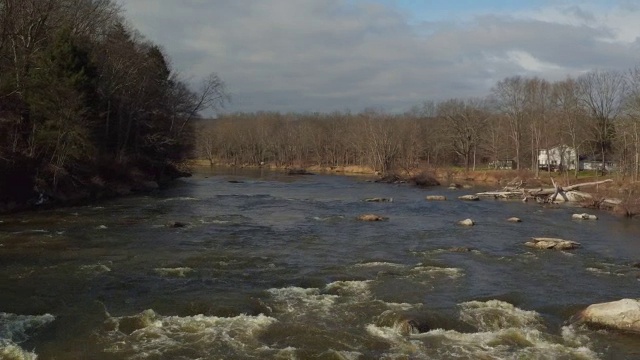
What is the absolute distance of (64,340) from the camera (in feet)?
43.1

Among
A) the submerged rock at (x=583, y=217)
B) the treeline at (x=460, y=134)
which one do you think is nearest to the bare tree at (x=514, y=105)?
the treeline at (x=460, y=134)

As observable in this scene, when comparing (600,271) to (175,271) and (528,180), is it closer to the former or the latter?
(175,271)

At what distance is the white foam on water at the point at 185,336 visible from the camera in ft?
41.7

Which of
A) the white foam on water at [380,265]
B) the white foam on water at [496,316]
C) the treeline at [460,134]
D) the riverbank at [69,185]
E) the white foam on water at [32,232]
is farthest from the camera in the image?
the treeline at [460,134]

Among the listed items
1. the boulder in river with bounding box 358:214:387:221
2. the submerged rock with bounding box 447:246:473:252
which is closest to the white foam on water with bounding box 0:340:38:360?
the submerged rock with bounding box 447:246:473:252

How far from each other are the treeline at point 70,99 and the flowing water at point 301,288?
194 inches

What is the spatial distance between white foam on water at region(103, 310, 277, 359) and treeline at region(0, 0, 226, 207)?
81.8ft

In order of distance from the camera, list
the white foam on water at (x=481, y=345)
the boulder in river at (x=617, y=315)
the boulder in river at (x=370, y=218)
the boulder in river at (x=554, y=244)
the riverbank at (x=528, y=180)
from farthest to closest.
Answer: the riverbank at (x=528, y=180)
the boulder in river at (x=370, y=218)
the boulder in river at (x=554, y=244)
the boulder in river at (x=617, y=315)
the white foam on water at (x=481, y=345)

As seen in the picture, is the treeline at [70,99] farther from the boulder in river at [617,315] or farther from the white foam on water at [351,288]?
the boulder in river at [617,315]

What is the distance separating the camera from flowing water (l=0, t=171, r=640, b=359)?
1330 cm

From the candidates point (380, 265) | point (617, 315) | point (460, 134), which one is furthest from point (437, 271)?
point (460, 134)

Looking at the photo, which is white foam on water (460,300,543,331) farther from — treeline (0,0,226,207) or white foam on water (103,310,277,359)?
treeline (0,0,226,207)

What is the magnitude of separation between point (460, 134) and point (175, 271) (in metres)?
87.3

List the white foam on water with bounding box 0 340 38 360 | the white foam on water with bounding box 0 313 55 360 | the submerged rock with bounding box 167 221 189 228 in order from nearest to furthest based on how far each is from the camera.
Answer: the white foam on water with bounding box 0 340 38 360, the white foam on water with bounding box 0 313 55 360, the submerged rock with bounding box 167 221 189 228
